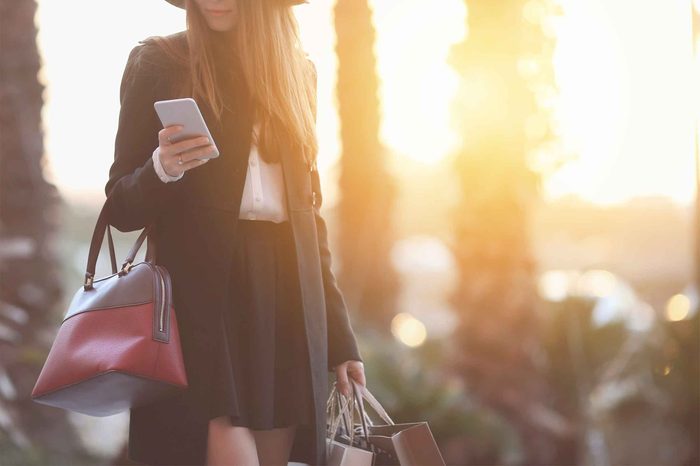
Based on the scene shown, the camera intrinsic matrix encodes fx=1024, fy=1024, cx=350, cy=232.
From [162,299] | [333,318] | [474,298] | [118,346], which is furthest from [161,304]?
[474,298]

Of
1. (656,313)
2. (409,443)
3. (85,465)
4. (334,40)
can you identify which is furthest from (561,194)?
(409,443)

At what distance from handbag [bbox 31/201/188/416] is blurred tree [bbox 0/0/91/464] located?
14.8 ft

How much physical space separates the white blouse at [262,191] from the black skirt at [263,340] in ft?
0.08

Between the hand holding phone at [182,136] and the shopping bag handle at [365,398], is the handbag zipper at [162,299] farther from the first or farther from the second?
the shopping bag handle at [365,398]

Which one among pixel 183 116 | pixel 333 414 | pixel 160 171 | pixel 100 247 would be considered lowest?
pixel 333 414

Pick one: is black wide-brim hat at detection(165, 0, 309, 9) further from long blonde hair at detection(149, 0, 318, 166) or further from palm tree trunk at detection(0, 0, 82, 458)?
palm tree trunk at detection(0, 0, 82, 458)

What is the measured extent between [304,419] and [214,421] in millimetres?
243

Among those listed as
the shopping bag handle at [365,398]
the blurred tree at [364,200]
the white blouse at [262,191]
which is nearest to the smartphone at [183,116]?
the white blouse at [262,191]

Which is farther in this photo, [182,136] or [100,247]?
[100,247]

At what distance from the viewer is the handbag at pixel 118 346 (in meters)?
2.00

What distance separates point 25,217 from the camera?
6816 millimetres

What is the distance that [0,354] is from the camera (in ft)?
20.8

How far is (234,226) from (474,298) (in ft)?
20.3

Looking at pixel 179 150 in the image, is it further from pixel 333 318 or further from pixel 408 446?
pixel 408 446
